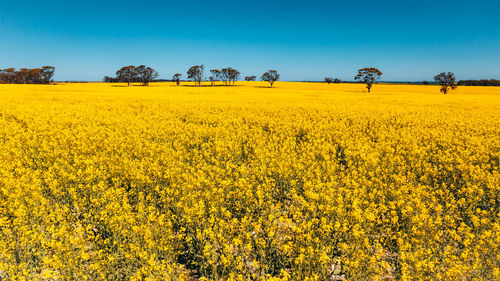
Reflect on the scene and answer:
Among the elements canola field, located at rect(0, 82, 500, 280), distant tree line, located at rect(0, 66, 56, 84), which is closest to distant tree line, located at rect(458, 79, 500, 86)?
canola field, located at rect(0, 82, 500, 280)

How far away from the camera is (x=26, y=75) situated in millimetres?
89125

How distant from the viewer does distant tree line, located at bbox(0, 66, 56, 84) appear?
89.0m

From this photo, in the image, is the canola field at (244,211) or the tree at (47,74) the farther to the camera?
the tree at (47,74)

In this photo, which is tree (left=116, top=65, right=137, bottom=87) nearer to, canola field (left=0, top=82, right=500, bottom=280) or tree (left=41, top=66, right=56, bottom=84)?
tree (left=41, top=66, right=56, bottom=84)

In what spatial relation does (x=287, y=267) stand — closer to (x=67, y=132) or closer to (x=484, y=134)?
(x=67, y=132)

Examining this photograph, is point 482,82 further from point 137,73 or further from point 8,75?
point 8,75

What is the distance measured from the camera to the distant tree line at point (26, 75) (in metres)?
89.0

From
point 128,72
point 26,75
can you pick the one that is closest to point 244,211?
point 128,72

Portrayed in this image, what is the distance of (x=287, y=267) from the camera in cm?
463

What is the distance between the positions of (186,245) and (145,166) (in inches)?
144

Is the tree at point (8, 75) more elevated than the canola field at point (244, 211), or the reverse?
the tree at point (8, 75)

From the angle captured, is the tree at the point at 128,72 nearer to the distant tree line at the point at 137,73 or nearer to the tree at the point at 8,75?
the distant tree line at the point at 137,73

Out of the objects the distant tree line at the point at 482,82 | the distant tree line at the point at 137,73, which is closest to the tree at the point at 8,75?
the distant tree line at the point at 137,73

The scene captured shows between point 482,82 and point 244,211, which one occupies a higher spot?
point 482,82
